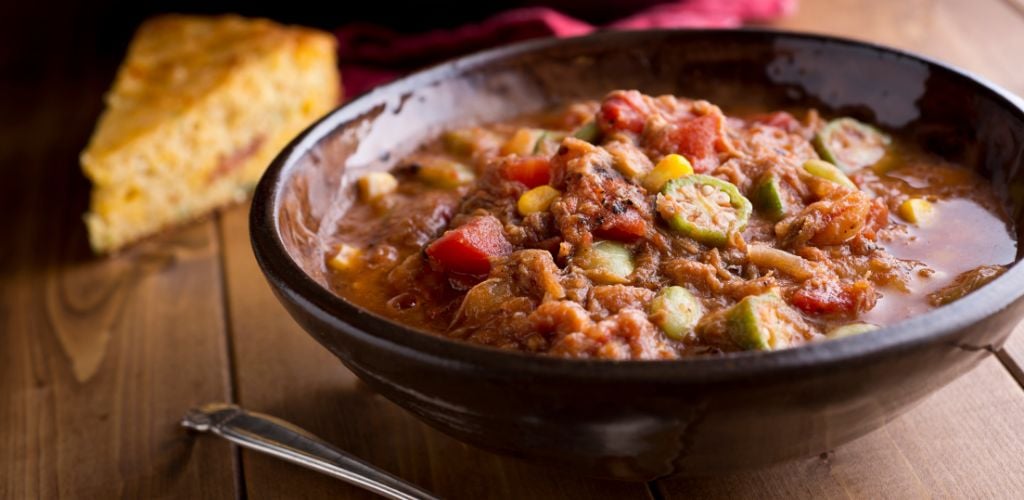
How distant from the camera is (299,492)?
282cm

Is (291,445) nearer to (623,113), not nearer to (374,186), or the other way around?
(374,186)

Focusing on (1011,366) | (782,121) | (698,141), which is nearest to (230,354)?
(698,141)

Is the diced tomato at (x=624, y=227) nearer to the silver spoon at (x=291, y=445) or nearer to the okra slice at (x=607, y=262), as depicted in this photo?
the okra slice at (x=607, y=262)

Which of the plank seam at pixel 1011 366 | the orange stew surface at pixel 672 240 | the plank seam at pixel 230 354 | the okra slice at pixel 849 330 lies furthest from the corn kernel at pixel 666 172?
the plank seam at pixel 230 354

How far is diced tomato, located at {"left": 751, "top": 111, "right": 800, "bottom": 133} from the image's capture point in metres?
3.47

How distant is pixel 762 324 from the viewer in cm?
231

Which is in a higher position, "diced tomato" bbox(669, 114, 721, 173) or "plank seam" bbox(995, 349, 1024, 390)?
"diced tomato" bbox(669, 114, 721, 173)

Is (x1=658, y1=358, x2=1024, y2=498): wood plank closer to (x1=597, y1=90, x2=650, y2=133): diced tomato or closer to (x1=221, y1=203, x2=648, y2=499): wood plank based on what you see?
(x1=221, y1=203, x2=648, y2=499): wood plank

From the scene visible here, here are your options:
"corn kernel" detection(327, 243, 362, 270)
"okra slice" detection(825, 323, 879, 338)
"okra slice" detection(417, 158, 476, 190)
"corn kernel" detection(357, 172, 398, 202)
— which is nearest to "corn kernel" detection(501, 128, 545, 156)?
"okra slice" detection(417, 158, 476, 190)

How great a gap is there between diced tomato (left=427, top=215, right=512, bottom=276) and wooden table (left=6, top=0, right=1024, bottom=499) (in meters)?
0.51

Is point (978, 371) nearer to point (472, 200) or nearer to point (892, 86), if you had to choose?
point (892, 86)

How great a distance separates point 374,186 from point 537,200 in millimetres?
754

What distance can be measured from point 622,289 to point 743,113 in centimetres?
148

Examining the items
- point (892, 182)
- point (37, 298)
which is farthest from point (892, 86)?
point (37, 298)
